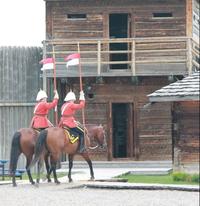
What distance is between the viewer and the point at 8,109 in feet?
107

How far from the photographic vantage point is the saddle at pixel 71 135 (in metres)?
24.1

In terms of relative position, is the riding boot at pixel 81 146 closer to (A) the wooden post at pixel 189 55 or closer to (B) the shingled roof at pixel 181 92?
(B) the shingled roof at pixel 181 92

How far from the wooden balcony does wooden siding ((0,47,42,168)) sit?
5.00ft

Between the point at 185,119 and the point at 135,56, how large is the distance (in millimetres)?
7724

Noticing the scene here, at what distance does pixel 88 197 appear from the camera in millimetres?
20094

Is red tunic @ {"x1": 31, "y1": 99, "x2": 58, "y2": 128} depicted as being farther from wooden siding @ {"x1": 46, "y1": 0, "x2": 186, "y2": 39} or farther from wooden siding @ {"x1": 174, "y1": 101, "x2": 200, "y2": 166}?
wooden siding @ {"x1": 46, "y1": 0, "x2": 186, "y2": 39}

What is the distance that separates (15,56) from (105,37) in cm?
323

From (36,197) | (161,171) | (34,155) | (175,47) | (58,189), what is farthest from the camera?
(175,47)

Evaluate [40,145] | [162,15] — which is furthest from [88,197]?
[162,15]

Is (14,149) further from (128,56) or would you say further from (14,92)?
(128,56)

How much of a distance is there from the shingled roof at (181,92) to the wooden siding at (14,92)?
9.23 meters

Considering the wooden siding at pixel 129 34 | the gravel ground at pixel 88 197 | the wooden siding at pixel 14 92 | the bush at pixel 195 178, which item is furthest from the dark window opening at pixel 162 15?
the gravel ground at pixel 88 197

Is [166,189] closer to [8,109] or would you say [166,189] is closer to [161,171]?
[161,171]

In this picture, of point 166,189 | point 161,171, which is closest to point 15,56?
point 161,171
